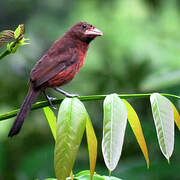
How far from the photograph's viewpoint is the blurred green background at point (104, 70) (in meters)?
3.53

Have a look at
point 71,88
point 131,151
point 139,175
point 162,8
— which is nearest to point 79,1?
point 162,8

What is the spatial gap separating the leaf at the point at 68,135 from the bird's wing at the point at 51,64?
23.3 inches

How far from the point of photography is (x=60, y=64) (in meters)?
2.22

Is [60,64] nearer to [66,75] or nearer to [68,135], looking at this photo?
[66,75]

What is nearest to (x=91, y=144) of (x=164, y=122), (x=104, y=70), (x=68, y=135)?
(x=68, y=135)

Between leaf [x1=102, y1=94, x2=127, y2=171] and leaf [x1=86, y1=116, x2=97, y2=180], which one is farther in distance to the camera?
Answer: leaf [x1=86, y1=116, x2=97, y2=180]

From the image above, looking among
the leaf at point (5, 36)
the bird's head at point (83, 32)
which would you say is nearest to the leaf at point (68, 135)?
the leaf at point (5, 36)

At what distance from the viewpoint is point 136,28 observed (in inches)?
217

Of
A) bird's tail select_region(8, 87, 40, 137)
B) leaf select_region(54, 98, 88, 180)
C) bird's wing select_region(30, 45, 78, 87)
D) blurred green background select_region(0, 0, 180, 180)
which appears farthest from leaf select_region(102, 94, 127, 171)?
blurred green background select_region(0, 0, 180, 180)

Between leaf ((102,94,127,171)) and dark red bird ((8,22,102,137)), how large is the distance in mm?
411

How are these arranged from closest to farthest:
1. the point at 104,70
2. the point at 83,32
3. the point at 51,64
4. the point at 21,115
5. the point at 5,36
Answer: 1. the point at 5,36
2. the point at 21,115
3. the point at 51,64
4. the point at 83,32
5. the point at 104,70

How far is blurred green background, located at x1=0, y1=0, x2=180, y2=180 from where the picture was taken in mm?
3525

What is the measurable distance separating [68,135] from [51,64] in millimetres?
818

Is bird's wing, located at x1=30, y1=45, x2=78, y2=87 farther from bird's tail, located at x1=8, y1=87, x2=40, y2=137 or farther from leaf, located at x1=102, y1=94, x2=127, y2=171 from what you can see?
leaf, located at x1=102, y1=94, x2=127, y2=171
